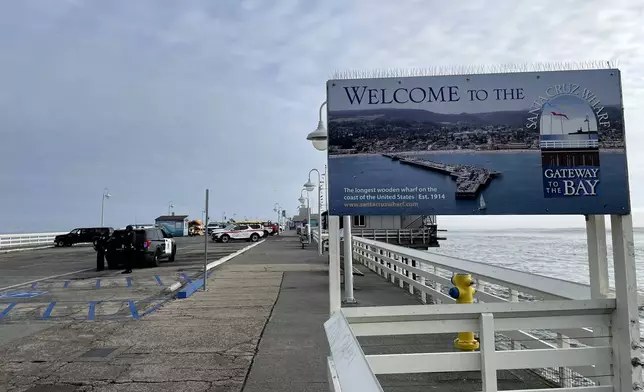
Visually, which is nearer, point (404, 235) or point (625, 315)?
point (625, 315)

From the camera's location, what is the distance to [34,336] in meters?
7.32

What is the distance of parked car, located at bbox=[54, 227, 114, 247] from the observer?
39812 mm

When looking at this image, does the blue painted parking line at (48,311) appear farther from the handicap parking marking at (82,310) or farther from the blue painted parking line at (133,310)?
the blue painted parking line at (133,310)

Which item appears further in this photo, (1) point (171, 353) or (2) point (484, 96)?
(1) point (171, 353)

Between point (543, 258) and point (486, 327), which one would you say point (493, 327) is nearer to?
point (486, 327)

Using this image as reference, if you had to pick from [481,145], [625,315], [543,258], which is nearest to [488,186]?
[481,145]

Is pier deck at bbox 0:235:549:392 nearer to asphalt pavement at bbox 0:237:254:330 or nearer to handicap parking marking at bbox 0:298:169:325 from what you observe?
handicap parking marking at bbox 0:298:169:325

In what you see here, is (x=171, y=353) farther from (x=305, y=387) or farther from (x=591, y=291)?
(x=591, y=291)

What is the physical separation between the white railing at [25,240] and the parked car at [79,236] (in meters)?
2.20

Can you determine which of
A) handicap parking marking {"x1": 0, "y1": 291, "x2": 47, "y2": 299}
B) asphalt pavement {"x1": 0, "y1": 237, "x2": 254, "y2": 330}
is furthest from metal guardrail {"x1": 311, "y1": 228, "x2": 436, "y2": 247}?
handicap parking marking {"x1": 0, "y1": 291, "x2": 47, "y2": 299}

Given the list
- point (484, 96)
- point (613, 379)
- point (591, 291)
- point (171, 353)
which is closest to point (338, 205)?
point (484, 96)

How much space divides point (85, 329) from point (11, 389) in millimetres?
2963

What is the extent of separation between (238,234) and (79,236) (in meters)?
14.1

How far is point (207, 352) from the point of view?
20.4 ft
